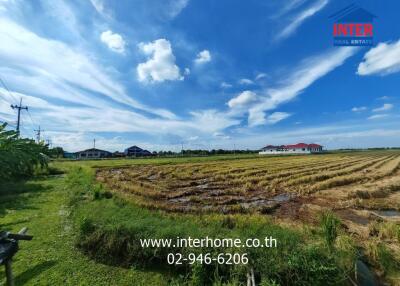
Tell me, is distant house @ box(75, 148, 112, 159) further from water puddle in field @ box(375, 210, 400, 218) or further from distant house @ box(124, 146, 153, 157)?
water puddle in field @ box(375, 210, 400, 218)

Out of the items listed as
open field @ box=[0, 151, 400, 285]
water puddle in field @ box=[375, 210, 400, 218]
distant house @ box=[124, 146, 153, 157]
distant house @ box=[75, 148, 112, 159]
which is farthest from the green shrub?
distant house @ box=[124, 146, 153, 157]

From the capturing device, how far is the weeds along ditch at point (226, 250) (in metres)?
5.12

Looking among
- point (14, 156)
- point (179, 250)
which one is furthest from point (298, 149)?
point (179, 250)

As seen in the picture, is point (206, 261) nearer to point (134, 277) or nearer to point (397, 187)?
point (134, 277)

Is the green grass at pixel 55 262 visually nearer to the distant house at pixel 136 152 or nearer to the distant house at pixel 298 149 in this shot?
the distant house at pixel 136 152

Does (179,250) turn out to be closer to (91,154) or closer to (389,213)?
(389,213)

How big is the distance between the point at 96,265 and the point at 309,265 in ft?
18.5

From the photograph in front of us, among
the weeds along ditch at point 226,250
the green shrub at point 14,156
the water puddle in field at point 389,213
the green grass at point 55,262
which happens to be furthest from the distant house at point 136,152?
the weeds along ditch at point 226,250

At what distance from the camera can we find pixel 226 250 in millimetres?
5691

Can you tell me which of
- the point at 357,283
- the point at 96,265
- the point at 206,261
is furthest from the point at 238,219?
the point at 96,265

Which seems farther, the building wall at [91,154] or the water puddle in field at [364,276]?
A: the building wall at [91,154]

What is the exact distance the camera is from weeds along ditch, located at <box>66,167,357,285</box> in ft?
16.8

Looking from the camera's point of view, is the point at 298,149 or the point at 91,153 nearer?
the point at 91,153

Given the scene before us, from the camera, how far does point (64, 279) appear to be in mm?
5598
